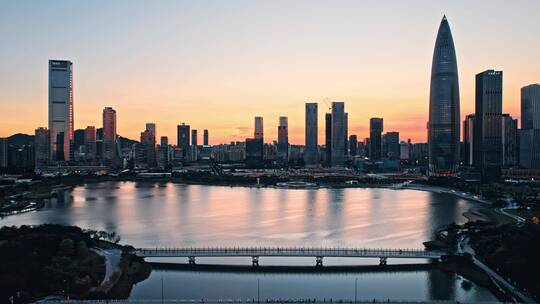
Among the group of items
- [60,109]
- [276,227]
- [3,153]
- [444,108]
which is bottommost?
[276,227]

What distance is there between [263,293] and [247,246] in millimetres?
3586

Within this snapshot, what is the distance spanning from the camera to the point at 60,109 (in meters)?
61.3

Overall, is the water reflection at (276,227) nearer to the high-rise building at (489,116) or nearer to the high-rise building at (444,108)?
the high-rise building at (489,116)

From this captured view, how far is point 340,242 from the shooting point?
45.6ft

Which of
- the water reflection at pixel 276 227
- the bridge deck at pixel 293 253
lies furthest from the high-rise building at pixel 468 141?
the bridge deck at pixel 293 253

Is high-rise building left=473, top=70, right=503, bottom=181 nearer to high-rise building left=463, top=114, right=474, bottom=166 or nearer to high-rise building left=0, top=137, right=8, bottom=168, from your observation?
high-rise building left=463, top=114, right=474, bottom=166

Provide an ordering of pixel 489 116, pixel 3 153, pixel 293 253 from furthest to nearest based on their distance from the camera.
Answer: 1. pixel 3 153
2. pixel 489 116
3. pixel 293 253

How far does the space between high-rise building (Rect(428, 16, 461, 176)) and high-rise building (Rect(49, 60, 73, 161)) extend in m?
38.1

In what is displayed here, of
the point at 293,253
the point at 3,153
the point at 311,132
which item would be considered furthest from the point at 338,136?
the point at 293,253

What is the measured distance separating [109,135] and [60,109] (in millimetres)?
6471

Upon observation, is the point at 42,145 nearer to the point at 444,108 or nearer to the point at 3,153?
the point at 3,153

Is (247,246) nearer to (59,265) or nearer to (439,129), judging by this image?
(59,265)

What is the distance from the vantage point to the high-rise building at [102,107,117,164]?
63719mm

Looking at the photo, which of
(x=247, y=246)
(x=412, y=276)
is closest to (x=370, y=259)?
Answer: (x=412, y=276)
